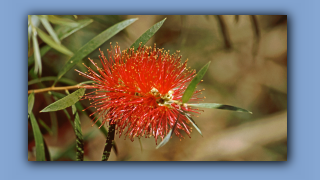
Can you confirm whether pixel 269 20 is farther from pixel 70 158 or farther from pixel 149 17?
pixel 70 158

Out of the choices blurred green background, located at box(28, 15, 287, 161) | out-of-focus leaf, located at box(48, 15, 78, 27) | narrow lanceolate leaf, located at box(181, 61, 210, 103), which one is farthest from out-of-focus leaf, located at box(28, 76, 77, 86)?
narrow lanceolate leaf, located at box(181, 61, 210, 103)

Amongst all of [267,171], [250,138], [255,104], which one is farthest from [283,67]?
[267,171]

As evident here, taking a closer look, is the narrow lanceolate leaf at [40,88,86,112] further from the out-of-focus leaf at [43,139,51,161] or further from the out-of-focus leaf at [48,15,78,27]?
the out-of-focus leaf at [48,15,78,27]

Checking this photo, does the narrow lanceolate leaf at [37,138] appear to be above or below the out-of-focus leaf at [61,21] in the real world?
below

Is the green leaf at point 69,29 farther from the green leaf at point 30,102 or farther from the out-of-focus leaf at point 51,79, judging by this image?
the green leaf at point 30,102

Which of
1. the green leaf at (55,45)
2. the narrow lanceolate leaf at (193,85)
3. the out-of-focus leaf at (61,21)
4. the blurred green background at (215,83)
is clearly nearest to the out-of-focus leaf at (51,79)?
the blurred green background at (215,83)
